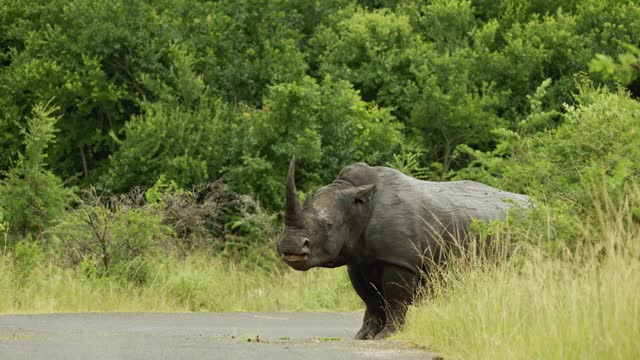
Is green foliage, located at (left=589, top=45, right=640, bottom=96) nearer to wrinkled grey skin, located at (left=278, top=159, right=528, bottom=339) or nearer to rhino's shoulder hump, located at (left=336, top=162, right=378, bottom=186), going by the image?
wrinkled grey skin, located at (left=278, top=159, right=528, bottom=339)

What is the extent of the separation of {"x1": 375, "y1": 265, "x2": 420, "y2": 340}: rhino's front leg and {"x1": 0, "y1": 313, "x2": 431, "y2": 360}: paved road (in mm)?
871

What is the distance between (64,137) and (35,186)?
37.9 feet

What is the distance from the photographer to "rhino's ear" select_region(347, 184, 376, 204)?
15.2 metres

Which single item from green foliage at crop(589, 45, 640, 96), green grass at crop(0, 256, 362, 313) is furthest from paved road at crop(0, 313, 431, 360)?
green foliage at crop(589, 45, 640, 96)

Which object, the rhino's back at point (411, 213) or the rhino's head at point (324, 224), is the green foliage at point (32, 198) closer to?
the rhino's back at point (411, 213)

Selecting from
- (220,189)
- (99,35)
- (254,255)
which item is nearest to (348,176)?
(254,255)

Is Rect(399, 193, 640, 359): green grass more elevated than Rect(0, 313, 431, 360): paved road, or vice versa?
Rect(399, 193, 640, 359): green grass

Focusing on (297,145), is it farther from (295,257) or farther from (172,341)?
(172,341)

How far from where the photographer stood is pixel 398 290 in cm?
1463

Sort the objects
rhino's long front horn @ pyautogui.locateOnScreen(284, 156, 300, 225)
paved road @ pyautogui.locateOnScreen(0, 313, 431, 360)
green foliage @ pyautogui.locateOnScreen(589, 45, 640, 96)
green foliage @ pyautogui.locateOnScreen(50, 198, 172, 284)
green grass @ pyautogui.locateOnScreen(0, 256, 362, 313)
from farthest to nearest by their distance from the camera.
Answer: green foliage @ pyautogui.locateOnScreen(50, 198, 172, 284) → green grass @ pyautogui.locateOnScreen(0, 256, 362, 313) → rhino's long front horn @ pyautogui.locateOnScreen(284, 156, 300, 225) → paved road @ pyautogui.locateOnScreen(0, 313, 431, 360) → green foliage @ pyautogui.locateOnScreen(589, 45, 640, 96)

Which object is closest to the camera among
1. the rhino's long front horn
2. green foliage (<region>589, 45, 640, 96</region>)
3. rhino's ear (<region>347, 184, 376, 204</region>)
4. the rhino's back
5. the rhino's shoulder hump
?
green foliage (<region>589, 45, 640, 96</region>)

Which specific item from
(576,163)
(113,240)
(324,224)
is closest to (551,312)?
(576,163)

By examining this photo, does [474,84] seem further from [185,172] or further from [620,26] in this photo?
[185,172]

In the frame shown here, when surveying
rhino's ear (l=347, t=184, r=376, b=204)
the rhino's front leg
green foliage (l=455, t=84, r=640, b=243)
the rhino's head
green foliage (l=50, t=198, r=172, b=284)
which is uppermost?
green foliage (l=455, t=84, r=640, b=243)
